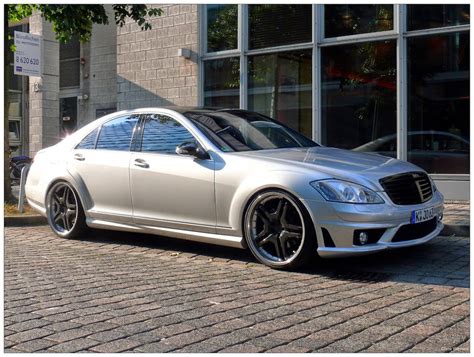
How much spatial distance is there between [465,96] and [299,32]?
132 inches

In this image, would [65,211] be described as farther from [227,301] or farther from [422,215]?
[422,215]

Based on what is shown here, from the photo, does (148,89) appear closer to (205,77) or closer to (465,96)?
(205,77)

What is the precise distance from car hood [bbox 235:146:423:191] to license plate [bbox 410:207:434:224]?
0.39 meters

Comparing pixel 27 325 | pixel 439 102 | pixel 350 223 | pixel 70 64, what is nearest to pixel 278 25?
pixel 439 102

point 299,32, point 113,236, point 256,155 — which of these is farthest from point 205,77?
point 256,155

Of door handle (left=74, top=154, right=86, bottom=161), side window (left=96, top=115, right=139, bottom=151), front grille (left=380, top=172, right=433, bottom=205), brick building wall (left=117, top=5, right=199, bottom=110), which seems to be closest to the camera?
front grille (left=380, top=172, right=433, bottom=205)

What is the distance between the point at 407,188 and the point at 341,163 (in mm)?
623

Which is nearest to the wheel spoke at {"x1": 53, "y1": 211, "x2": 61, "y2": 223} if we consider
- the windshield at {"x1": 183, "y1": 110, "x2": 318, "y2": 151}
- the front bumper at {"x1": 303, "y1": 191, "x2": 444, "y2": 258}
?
the windshield at {"x1": 183, "y1": 110, "x2": 318, "y2": 151}

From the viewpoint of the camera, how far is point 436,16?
995cm

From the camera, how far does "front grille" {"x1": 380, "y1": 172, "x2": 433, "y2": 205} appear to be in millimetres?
5254

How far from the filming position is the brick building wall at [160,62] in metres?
12.8

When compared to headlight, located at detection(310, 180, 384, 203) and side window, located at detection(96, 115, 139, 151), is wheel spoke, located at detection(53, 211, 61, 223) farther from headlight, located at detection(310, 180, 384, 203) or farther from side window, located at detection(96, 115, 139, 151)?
headlight, located at detection(310, 180, 384, 203)

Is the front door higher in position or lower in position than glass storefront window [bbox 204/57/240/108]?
lower

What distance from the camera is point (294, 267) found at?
5.27 m
